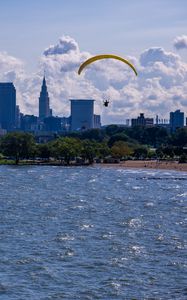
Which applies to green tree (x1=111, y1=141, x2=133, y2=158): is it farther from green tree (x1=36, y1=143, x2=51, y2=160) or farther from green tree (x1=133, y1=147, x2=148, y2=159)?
green tree (x1=36, y1=143, x2=51, y2=160)

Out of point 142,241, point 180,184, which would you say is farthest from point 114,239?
point 180,184

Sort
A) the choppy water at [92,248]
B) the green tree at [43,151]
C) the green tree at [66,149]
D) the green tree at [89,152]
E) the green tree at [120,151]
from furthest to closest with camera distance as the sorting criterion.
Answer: the green tree at [120,151], the green tree at [43,151], the green tree at [89,152], the green tree at [66,149], the choppy water at [92,248]

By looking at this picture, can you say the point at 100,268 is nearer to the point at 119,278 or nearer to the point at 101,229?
the point at 119,278

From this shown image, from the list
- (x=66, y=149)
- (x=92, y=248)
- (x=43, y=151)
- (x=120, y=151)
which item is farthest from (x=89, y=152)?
(x=92, y=248)

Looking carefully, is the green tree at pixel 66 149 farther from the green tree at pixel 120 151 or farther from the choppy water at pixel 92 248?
the choppy water at pixel 92 248

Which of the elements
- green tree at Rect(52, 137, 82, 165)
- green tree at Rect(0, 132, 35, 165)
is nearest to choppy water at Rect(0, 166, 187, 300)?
green tree at Rect(52, 137, 82, 165)

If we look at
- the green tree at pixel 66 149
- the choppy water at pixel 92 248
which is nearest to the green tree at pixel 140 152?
the green tree at pixel 66 149
